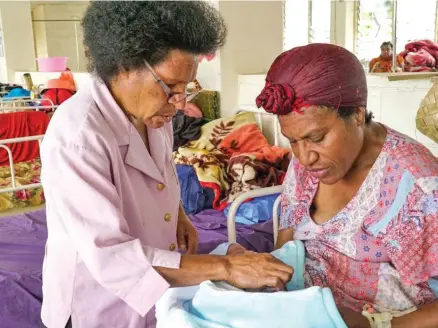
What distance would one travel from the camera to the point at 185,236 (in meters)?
1.79

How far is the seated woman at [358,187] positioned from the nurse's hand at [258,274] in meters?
0.17

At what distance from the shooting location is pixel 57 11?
8648 millimetres

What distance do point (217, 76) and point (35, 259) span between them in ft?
7.93

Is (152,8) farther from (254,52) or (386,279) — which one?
(254,52)

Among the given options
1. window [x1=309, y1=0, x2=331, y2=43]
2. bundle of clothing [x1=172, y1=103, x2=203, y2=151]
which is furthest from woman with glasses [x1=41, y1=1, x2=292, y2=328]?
window [x1=309, y1=0, x2=331, y2=43]

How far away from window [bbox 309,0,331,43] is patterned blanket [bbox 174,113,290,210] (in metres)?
1.46

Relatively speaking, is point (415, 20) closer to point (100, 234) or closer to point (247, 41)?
point (247, 41)

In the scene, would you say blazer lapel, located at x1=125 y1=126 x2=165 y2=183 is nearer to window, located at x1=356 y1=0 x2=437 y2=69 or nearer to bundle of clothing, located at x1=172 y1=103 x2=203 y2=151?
bundle of clothing, located at x1=172 y1=103 x2=203 y2=151

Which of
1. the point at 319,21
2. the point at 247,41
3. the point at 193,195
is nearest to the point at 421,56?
the point at 247,41

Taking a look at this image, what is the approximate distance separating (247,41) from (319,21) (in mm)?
1116

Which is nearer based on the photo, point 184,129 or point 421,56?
point 421,56

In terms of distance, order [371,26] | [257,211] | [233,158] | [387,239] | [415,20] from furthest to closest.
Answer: [371,26]
[415,20]
[233,158]
[257,211]
[387,239]

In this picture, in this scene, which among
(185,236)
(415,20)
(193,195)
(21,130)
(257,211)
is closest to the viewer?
(185,236)

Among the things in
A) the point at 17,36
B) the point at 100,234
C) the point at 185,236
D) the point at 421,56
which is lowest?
the point at 185,236
